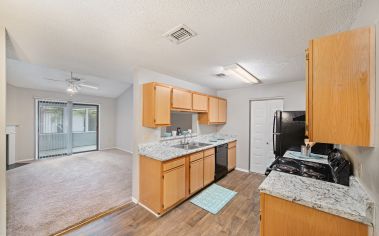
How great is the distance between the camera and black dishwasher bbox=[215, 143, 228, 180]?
3520 millimetres

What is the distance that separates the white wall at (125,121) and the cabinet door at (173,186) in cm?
435

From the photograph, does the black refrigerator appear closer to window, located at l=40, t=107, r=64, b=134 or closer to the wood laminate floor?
the wood laminate floor

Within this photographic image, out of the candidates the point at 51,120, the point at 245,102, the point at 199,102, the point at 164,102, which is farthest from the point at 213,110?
the point at 51,120

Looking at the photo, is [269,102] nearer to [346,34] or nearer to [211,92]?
[211,92]

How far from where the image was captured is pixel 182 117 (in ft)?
12.3

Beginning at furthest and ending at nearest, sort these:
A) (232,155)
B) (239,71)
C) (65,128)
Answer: (65,128), (232,155), (239,71)

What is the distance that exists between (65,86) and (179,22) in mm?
5559

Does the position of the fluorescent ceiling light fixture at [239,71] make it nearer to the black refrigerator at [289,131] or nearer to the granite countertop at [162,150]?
the black refrigerator at [289,131]

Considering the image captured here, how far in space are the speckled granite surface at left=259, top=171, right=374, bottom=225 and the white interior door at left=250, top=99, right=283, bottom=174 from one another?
282 cm

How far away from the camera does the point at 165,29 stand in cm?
152

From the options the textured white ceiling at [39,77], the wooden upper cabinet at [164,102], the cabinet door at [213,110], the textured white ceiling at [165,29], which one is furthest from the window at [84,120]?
the cabinet door at [213,110]

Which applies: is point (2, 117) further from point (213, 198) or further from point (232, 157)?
point (232, 157)

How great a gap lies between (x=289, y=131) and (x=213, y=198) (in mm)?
1936

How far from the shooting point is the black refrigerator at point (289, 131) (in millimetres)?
2752
